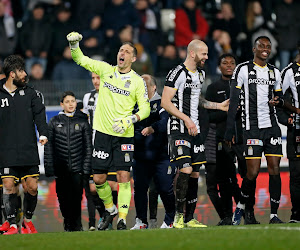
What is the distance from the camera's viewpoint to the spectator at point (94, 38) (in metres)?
20.5

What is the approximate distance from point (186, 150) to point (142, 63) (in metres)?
8.82

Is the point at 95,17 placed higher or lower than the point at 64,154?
higher

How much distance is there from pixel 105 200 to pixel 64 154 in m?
1.35

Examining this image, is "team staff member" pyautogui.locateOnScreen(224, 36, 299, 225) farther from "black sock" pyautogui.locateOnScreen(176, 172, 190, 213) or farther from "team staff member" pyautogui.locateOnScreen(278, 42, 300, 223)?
"black sock" pyautogui.locateOnScreen(176, 172, 190, 213)

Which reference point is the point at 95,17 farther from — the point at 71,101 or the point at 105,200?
the point at 105,200

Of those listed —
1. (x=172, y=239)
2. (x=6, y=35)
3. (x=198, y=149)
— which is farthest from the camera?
(x=6, y=35)

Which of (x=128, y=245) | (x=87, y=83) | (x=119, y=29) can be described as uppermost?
(x=119, y=29)

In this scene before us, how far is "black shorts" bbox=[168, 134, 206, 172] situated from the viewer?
11.5m

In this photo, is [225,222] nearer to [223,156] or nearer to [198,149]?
[223,156]

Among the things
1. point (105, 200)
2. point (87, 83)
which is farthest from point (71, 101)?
point (87, 83)

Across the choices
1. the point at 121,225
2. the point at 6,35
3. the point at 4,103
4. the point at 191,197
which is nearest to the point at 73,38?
the point at 4,103

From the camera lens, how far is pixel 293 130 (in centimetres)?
1238

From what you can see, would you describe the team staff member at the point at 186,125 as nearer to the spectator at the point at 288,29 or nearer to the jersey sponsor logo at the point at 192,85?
the jersey sponsor logo at the point at 192,85

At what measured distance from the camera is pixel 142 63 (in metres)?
20.1
